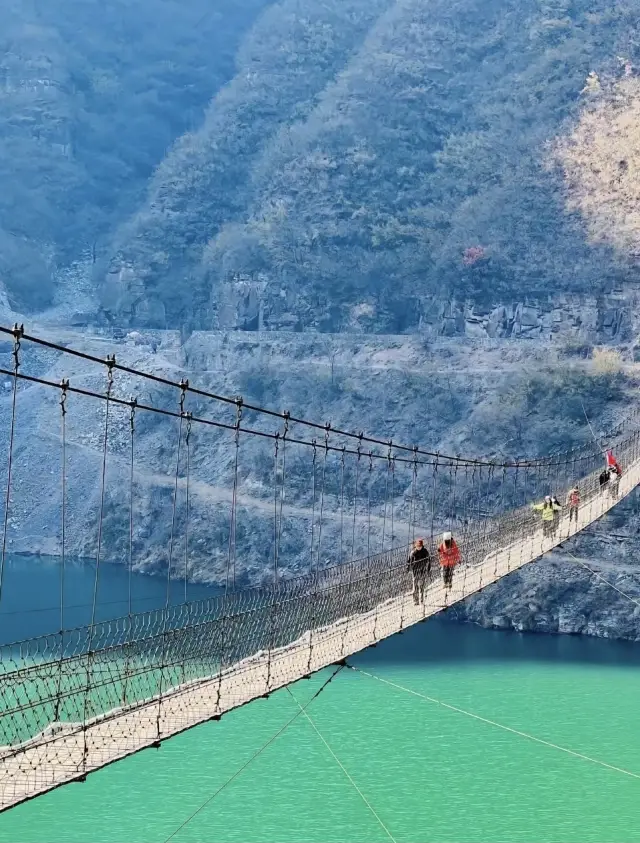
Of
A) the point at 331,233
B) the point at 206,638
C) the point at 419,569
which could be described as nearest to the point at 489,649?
the point at 419,569

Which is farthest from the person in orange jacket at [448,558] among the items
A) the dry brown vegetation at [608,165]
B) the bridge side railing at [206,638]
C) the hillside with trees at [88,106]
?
the hillside with trees at [88,106]

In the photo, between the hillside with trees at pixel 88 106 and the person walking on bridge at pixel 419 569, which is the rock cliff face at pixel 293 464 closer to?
the hillside with trees at pixel 88 106

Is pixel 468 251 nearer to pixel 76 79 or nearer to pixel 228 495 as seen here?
pixel 228 495

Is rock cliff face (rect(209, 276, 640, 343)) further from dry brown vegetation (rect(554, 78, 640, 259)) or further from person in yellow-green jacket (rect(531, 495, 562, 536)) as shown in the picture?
person in yellow-green jacket (rect(531, 495, 562, 536))

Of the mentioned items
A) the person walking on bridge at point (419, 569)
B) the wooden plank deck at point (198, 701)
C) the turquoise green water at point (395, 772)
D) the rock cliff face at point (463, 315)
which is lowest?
the turquoise green water at point (395, 772)

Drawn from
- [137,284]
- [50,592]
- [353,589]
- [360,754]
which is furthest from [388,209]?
[353,589]

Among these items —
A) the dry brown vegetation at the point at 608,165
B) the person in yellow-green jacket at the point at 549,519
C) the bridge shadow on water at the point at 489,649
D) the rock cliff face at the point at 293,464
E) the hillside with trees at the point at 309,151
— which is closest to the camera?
the person in yellow-green jacket at the point at 549,519

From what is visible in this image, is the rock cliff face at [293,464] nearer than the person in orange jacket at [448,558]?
No
